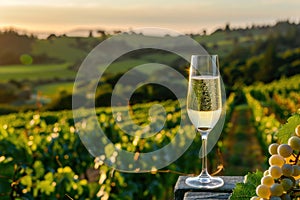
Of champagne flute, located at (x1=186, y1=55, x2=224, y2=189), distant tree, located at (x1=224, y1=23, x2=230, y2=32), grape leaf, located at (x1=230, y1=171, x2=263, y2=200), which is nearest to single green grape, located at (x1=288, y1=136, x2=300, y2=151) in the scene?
grape leaf, located at (x1=230, y1=171, x2=263, y2=200)

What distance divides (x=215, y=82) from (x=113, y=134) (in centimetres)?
622

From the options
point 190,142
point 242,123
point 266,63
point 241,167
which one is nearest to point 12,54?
point 266,63

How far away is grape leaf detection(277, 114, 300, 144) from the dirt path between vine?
23.4ft

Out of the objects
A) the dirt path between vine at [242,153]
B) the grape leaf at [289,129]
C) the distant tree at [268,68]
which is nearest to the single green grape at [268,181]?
the grape leaf at [289,129]

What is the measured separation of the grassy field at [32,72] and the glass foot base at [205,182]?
60365 millimetres

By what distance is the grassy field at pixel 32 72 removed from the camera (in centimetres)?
6075

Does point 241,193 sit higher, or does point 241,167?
point 241,193

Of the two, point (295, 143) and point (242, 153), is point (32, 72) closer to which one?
point (242, 153)

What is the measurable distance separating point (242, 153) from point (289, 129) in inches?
481

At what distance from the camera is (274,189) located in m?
0.77

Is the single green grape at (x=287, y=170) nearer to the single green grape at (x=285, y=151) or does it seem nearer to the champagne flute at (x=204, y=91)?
the single green grape at (x=285, y=151)

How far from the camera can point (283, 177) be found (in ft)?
2.66

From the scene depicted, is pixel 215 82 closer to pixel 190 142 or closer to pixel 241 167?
pixel 190 142

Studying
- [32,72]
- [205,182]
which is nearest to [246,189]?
[205,182]
